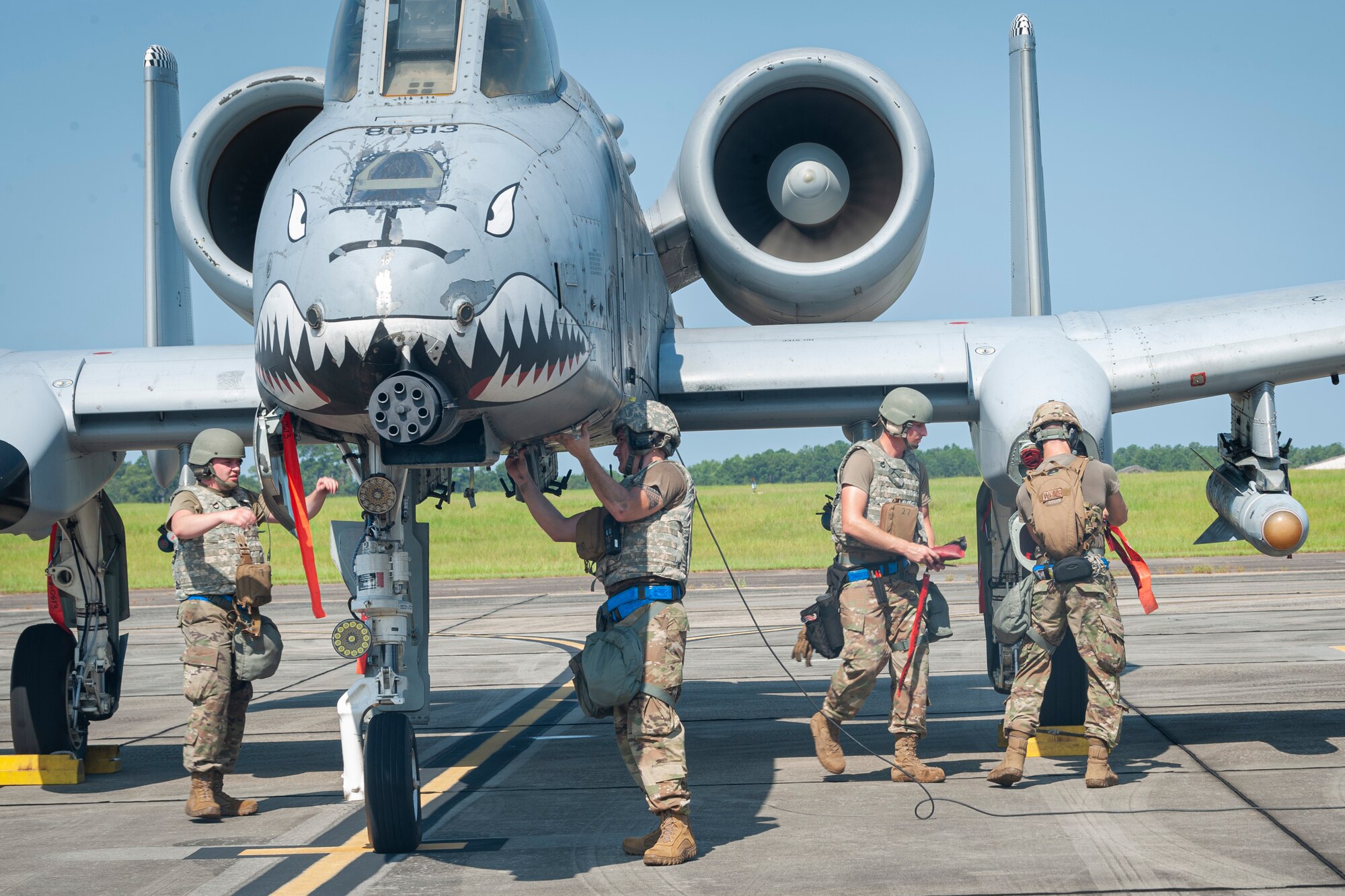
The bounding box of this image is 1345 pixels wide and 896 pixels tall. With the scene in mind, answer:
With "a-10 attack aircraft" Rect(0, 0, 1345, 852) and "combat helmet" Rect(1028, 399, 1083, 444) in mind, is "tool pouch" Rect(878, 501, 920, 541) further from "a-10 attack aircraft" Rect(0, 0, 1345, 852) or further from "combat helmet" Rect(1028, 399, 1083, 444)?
"combat helmet" Rect(1028, 399, 1083, 444)

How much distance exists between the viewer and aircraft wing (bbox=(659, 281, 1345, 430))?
7.78 meters

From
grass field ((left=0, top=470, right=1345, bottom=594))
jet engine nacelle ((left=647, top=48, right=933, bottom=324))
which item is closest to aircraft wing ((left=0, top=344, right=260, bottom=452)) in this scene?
jet engine nacelle ((left=647, top=48, right=933, bottom=324))

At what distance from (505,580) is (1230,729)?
961 inches

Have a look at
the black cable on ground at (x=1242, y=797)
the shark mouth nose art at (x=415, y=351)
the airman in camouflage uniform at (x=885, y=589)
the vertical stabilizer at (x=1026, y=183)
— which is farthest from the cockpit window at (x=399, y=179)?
the vertical stabilizer at (x=1026, y=183)

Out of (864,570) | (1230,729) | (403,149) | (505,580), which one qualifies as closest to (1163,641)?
(1230,729)

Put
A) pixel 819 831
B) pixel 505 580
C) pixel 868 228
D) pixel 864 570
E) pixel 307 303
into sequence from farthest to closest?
pixel 505 580 < pixel 868 228 < pixel 864 570 < pixel 819 831 < pixel 307 303

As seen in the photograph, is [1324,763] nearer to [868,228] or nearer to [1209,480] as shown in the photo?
[1209,480]

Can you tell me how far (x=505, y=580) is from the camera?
31.8 m

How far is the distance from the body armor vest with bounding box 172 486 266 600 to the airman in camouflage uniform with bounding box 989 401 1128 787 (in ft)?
13.5

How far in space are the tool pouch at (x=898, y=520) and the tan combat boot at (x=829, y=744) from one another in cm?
114

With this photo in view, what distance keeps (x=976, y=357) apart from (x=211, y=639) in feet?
14.9

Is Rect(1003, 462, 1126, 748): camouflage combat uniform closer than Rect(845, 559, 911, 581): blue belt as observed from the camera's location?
Yes

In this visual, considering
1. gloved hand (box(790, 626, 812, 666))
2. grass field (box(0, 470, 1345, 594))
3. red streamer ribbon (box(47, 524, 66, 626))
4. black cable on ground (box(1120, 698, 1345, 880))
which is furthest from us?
grass field (box(0, 470, 1345, 594))

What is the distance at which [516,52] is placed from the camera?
6.05 meters
